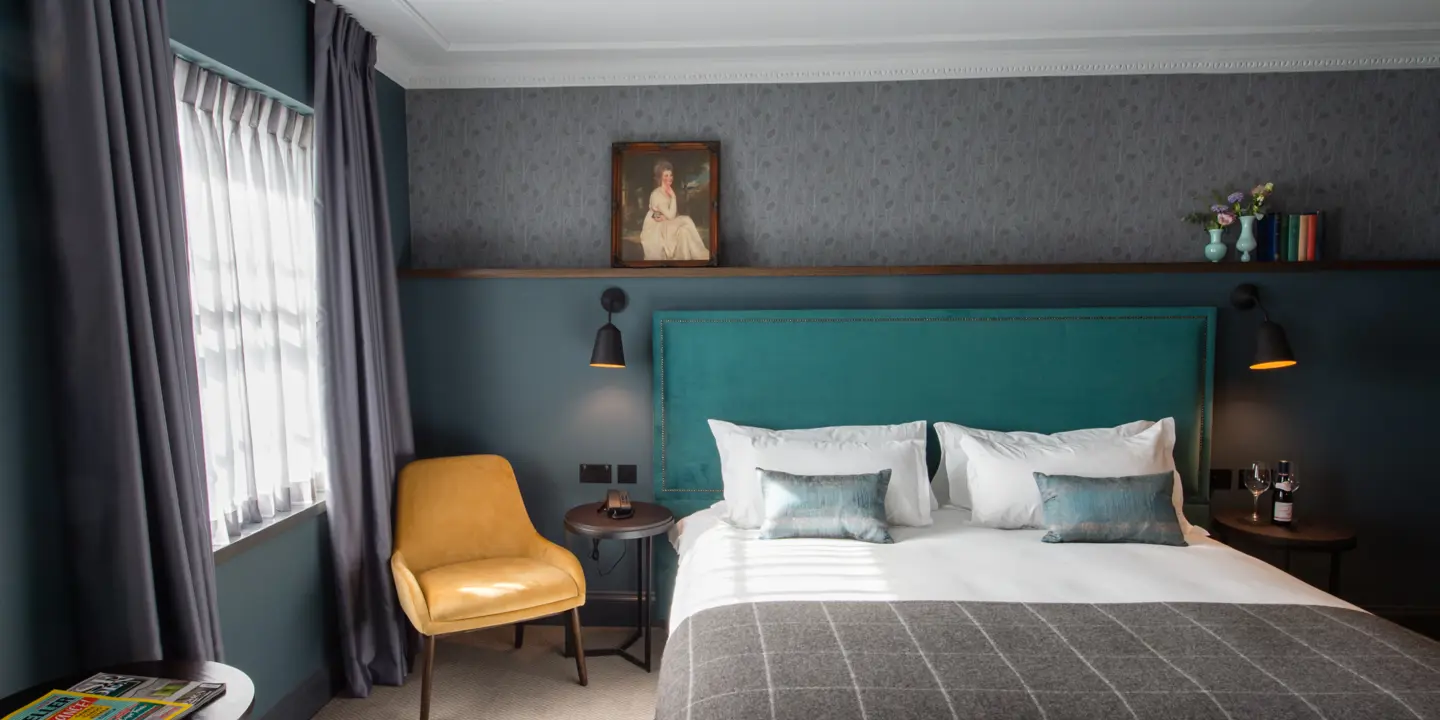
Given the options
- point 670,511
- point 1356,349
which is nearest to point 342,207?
point 670,511

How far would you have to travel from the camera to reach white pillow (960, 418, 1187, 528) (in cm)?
284

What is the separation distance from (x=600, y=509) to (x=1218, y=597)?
215 centimetres

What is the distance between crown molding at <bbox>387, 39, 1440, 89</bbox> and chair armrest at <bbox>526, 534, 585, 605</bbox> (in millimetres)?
2006

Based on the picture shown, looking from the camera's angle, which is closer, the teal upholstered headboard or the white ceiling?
the white ceiling

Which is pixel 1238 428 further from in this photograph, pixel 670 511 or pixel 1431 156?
pixel 670 511

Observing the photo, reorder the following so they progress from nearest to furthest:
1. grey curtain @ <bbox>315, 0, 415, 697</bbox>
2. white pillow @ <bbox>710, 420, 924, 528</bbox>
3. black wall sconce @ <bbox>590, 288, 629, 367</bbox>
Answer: grey curtain @ <bbox>315, 0, 415, 697</bbox>, white pillow @ <bbox>710, 420, 924, 528</bbox>, black wall sconce @ <bbox>590, 288, 629, 367</bbox>

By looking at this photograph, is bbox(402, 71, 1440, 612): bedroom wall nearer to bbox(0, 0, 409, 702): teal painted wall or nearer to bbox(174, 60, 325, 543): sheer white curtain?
Answer: bbox(174, 60, 325, 543): sheer white curtain

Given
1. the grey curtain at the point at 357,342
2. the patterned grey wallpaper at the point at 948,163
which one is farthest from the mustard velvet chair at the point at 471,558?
the patterned grey wallpaper at the point at 948,163

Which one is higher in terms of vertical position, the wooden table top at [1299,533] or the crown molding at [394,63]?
the crown molding at [394,63]

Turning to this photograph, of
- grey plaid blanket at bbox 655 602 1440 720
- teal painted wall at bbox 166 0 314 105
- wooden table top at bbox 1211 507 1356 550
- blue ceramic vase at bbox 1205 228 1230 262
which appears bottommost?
wooden table top at bbox 1211 507 1356 550

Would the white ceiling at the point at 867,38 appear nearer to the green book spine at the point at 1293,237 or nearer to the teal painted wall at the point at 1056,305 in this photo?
the green book spine at the point at 1293,237

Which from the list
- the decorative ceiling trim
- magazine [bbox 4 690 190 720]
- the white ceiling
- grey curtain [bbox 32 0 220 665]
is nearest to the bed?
magazine [bbox 4 690 190 720]

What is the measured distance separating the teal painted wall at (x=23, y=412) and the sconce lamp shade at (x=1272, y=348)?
3725mm

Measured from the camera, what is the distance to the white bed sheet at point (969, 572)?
2189 millimetres
